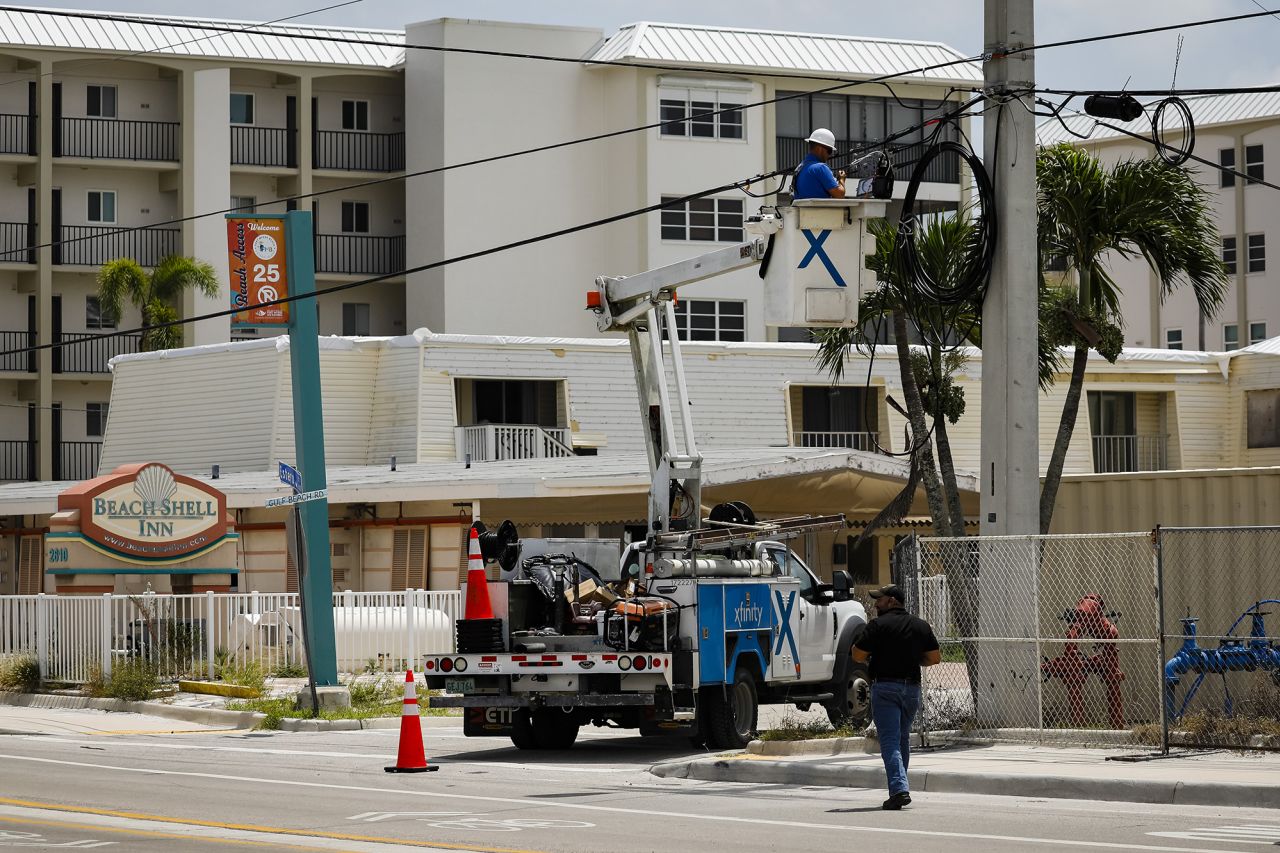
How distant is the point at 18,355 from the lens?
181ft

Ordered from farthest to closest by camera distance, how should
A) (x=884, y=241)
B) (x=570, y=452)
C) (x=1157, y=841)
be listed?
(x=570, y=452)
(x=884, y=241)
(x=1157, y=841)

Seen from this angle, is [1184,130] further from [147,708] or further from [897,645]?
[147,708]

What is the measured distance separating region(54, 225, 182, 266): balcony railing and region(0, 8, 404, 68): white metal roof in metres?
5.36

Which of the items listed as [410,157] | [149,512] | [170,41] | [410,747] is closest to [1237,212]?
[410,157]

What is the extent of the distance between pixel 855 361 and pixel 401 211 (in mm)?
20362

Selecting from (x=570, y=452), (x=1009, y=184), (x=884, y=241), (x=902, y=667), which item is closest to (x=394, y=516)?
(x=570, y=452)

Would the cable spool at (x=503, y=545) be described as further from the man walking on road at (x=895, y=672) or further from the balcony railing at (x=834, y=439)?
the balcony railing at (x=834, y=439)

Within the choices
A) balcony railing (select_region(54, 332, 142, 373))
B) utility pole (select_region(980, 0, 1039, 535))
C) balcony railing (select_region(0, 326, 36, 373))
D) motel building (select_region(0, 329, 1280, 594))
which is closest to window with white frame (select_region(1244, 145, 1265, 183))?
motel building (select_region(0, 329, 1280, 594))

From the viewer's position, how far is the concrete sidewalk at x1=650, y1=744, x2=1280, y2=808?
1380cm

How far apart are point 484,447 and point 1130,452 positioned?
16084 millimetres

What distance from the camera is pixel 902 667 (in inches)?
546

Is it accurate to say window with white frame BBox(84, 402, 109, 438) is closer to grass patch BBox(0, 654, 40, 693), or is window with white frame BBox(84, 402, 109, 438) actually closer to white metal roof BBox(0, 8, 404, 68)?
white metal roof BBox(0, 8, 404, 68)

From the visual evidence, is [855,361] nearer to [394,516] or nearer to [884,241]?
[394,516]

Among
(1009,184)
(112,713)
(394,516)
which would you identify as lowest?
(112,713)
